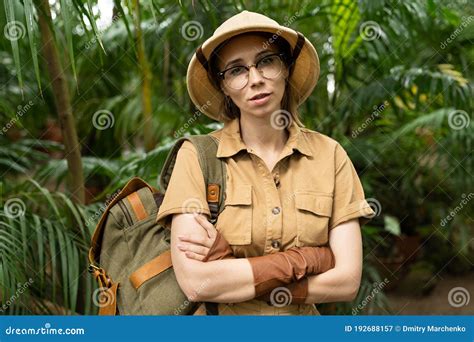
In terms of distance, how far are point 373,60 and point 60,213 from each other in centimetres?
139

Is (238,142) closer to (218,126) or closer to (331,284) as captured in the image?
(331,284)

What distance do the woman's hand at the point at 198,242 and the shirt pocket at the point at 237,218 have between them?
0.12ft

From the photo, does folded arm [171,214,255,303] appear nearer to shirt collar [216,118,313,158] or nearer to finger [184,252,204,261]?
finger [184,252,204,261]

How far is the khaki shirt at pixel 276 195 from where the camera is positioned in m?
1.32

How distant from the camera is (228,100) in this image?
4.82 ft

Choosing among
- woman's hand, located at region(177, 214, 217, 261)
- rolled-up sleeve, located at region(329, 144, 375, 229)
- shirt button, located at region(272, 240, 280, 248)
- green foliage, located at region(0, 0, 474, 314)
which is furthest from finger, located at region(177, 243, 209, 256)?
green foliage, located at region(0, 0, 474, 314)

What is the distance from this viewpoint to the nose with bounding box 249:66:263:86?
4.32 feet

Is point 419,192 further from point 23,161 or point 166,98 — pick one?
point 23,161

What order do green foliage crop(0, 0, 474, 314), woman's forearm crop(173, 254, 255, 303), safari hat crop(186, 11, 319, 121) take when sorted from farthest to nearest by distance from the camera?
green foliage crop(0, 0, 474, 314) < safari hat crop(186, 11, 319, 121) < woman's forearm crop(173, 254, 255, 303)

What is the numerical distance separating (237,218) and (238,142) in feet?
0.55

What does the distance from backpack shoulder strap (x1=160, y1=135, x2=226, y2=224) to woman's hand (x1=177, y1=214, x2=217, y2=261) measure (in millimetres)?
43

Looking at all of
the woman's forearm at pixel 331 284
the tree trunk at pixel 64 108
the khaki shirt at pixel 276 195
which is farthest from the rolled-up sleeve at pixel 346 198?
the tree trunk at pixel 64 108

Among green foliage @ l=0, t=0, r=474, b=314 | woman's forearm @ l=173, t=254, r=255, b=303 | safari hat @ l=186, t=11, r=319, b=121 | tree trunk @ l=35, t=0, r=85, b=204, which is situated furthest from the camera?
tree trunk @ l=35, t=0, r=85, b=204

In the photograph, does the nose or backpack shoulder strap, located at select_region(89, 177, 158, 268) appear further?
backpack shoulder strap, located at select_region(89, 177, 158, 268)
